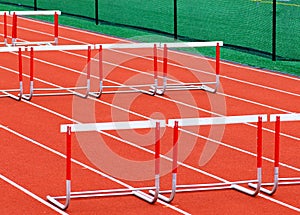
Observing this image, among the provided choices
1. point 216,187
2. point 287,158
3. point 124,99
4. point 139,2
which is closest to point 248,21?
point 139,2

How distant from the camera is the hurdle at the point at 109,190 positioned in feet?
29.6

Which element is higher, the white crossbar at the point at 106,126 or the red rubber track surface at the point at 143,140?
the white crossbar at the point at 106,126

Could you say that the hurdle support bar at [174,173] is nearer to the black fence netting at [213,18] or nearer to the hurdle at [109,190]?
the hurdle at [109,190]

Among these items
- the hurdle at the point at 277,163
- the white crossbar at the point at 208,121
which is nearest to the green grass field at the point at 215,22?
the hurdle at the point at 277,163

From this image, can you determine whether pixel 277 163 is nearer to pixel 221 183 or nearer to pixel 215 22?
pixel 221 183

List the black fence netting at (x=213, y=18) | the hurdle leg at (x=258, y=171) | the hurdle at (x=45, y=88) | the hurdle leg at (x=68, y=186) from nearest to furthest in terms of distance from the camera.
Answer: the hurdle leg at (x=68, y=186) → the hurdle leg at (x=258, y=171) → the hurdle at (x=45, y=88) → the black fence netting at (x=213, y=18)

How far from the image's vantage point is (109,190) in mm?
9891

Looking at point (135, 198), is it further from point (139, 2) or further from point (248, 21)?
point (139, 2)

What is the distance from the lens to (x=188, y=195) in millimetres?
9883

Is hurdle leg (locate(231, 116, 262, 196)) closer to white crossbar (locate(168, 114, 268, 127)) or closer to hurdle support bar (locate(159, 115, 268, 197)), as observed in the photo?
hurdle support bar (locate(159, 115, 268, 197))

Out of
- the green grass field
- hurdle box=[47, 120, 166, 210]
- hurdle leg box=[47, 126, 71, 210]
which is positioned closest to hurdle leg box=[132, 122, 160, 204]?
hurdle box=[47, 120, 166, 210]

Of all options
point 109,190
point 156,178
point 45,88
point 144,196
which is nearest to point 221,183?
point 144,196

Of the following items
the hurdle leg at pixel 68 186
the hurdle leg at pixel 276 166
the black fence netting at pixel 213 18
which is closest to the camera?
the hurdle leg at pixel 68 186

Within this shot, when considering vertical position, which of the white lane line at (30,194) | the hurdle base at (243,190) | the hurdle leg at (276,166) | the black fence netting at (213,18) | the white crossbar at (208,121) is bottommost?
the white lane line at (30,194)
